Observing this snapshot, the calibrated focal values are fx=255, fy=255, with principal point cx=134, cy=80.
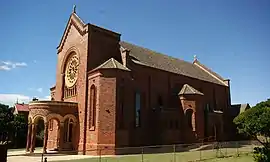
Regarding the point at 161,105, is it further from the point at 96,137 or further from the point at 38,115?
the point at 38,115

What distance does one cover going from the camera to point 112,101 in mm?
30219

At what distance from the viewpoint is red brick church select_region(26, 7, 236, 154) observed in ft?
99.9

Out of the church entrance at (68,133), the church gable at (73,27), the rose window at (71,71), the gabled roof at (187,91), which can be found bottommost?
the church entrance at (68,133)

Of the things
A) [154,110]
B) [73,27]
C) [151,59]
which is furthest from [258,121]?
[73,27]

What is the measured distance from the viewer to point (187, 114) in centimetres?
3866

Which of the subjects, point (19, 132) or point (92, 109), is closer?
point (92, 109)

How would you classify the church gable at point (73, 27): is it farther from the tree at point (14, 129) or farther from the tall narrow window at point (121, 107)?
the tree at point (14, 129)

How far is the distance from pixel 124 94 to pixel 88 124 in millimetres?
5789

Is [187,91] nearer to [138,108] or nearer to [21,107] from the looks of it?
[138,108]

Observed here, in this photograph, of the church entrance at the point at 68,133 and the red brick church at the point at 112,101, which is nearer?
the red brick church at the point at 112,101

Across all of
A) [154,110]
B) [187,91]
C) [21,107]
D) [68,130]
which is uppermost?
[187,91]

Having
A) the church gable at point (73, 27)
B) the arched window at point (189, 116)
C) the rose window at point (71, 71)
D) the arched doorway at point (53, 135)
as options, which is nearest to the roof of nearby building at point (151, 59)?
the church gable at point (73, 27)

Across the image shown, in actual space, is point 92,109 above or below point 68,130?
above

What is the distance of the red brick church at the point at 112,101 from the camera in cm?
3045
